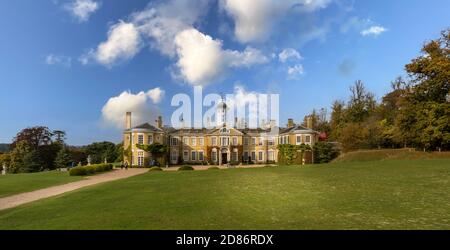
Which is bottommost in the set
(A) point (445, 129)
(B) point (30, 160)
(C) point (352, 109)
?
(B) point (30, 160)

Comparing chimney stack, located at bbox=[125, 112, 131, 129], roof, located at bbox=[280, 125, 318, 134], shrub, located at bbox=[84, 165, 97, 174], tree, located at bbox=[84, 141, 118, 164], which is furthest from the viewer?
tree, located at bbox=[84, 141, 118, 164]

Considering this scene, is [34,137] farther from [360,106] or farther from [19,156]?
[360,106]

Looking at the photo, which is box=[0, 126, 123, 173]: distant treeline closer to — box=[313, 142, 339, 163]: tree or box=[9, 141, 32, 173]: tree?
box=[9, 141, 32, 173]: tree

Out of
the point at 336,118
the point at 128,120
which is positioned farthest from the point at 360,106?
the point at 128,120

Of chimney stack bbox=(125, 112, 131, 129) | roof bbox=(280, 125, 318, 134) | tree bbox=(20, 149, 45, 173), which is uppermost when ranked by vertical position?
chimney stack bbox=(125, 112, 131, 129)

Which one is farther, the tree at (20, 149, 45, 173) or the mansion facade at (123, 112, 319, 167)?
the mansion facade at (123, 112, 319, 167)

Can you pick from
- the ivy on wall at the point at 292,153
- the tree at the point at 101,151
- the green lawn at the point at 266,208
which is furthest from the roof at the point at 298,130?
the green lawn at the point at 266,208

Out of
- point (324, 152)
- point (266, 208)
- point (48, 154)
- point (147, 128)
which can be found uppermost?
point (147, 128)

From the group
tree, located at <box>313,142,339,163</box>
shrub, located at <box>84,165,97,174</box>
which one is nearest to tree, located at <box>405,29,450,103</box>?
tree, located at <box>313,142,339,163</box>

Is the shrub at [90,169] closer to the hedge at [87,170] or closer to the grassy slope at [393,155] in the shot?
the hedge at [87,170]

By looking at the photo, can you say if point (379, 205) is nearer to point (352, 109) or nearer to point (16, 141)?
point (352, 109)
